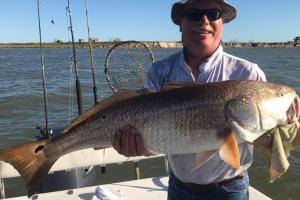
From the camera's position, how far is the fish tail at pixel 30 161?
309 centimetres

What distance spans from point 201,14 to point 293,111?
1.00 meters

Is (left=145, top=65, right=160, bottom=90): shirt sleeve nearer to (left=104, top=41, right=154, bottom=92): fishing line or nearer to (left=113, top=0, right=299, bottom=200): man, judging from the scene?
(left=113, top=0, right=299, bottom=200): man

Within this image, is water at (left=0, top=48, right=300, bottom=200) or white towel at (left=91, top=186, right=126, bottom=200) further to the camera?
water at (left=0, top=48, right=300, bottom=200)

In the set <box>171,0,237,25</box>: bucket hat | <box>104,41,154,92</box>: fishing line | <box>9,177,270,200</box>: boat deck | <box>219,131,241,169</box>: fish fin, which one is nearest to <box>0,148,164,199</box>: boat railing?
<box>9,177,270,200</box>: boat deck

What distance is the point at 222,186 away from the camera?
3.24 metres

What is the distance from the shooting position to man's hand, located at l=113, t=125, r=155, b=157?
117 inches

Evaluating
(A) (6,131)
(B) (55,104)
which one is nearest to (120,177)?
(A) (6,131)

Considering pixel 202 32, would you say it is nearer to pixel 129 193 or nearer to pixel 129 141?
pixel 129 141

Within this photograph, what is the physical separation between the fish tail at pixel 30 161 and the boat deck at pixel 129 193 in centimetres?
200

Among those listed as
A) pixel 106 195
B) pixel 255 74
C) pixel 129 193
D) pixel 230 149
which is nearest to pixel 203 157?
pixel 230 149

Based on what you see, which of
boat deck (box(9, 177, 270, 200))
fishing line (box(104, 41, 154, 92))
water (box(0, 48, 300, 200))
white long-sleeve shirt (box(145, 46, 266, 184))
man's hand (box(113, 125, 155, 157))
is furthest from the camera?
water (box(0, 48, 300, 200))

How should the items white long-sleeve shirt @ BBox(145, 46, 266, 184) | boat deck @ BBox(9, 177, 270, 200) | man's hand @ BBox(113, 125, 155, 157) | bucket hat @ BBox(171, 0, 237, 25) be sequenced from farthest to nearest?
1. boat deck @ BBox(9, 177, 270, 200)
2. bucket hat @ BBox(171, 0, 237, 25)
3. white long-sleeve shirt @ BBox(145, 46, 266, 184)
4. man's hand @ BBox(113, 125, 155, 157)

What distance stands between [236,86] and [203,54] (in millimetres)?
479

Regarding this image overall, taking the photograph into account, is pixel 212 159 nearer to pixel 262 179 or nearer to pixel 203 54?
pixel 203 54
